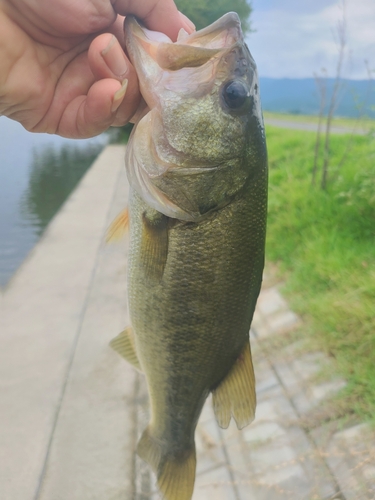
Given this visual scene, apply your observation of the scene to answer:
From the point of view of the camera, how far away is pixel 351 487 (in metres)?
2.12

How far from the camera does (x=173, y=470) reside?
153 centimetres

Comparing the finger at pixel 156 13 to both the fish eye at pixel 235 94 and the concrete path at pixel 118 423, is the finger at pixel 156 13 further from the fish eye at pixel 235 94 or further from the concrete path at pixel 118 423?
the concrete path at pixel 118 423

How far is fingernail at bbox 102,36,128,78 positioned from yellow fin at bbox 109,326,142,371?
849 millimetres

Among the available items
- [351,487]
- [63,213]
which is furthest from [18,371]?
[63,213]

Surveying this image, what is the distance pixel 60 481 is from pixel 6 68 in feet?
→ 7.08

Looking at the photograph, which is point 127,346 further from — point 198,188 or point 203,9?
point 203,9

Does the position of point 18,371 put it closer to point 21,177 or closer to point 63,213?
point 63,213

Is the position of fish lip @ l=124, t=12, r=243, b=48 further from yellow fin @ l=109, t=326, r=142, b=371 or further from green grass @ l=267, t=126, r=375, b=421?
green grass @ l=267, t=126, r=375, b=421

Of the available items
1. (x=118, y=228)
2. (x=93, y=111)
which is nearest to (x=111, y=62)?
(x=93, y=111)

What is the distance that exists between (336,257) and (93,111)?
2.76 meters

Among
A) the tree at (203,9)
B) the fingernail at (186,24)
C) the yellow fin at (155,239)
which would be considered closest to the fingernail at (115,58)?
the fingernail at (186,24)

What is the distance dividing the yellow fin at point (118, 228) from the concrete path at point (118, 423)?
30 centimetres

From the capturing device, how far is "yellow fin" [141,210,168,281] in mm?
1222

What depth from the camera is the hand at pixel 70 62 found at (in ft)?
4.06
